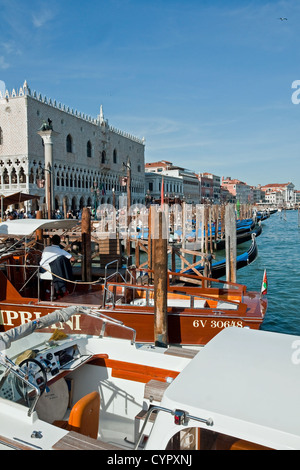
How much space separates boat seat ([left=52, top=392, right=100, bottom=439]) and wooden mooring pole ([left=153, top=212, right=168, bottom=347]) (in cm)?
284

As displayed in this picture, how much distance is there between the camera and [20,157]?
33688mm

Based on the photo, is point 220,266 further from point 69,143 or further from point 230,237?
point 69,143

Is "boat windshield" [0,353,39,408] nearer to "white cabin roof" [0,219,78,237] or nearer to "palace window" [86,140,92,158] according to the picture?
"white cabin roof" [0,219,78,237]

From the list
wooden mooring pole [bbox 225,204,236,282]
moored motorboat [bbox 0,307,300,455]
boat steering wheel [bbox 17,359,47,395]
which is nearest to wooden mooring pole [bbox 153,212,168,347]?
moored motorboat [bbox 0,307,300,455]

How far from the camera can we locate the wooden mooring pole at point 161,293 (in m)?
5.87

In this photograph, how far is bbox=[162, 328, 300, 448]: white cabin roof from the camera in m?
1.92

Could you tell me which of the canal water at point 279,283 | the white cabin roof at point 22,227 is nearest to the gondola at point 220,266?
the canal water at point 279,283

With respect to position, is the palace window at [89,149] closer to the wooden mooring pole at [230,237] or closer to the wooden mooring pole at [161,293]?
the wooden mooring pole at [230,237]

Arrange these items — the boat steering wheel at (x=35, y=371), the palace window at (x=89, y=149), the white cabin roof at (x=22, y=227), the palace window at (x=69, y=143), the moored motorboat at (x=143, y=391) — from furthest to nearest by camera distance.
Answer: the palace window at (x=89, y=149), the palace window at (x=69, y=143), the white cabin roof at (x=22, y=227), the boat steering wheel at (x=35, y=371), the moored motorboat at (x=143, y=391)

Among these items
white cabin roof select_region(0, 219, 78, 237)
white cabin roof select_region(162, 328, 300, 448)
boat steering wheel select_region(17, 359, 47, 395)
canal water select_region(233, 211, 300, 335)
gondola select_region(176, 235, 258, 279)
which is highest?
white cabin roof select_region(0, 219, 78, 237)

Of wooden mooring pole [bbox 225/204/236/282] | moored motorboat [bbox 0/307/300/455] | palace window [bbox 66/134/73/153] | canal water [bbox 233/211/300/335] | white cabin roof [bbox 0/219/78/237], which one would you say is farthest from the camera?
palace window [bbox 66/134/73/153]

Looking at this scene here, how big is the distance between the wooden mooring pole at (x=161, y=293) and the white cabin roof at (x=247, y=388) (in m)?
3.10

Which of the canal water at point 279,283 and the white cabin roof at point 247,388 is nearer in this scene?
the white cabin roof at point 247,388
